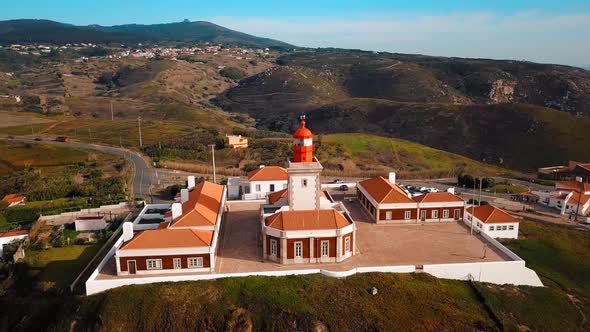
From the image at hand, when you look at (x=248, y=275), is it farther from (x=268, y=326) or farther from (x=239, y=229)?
(x=239, y=229)

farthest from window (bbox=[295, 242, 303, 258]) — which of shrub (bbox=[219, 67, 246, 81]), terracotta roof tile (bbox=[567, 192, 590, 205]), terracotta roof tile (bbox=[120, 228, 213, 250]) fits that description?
shrub (bbox=[219, 67, 246, 81])

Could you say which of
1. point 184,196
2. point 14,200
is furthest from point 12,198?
point 184,196

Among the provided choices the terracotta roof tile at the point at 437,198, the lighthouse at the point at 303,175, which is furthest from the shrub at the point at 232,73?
the lighthouse at the point at 303,175

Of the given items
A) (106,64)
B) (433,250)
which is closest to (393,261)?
(433,250)

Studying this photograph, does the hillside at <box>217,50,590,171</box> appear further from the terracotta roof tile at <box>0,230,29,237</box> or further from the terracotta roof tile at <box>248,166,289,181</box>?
the terracotta roof tile at <box>0,230,29,237</box>

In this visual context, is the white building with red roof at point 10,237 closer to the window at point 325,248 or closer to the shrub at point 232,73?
the window at point 325,248

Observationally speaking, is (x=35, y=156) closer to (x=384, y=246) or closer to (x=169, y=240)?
(x=169, y=240)

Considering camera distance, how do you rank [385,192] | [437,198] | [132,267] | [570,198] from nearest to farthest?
[132,267]
[437,198]
[385,192]
[570,198]
